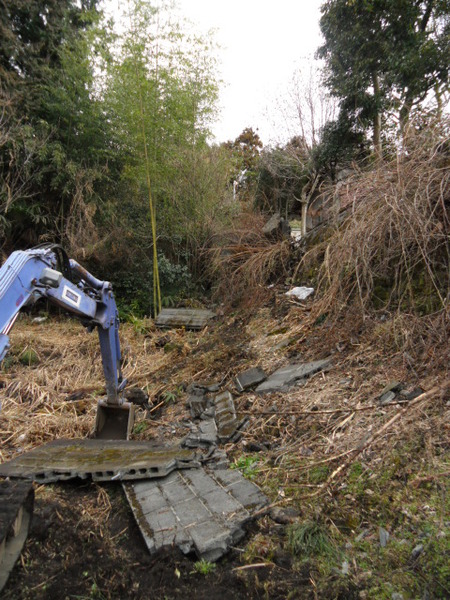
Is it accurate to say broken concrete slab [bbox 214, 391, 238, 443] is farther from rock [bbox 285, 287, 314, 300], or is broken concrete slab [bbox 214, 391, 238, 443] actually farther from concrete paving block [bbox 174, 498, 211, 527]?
rock [bbox 285, 287, 314, 300]

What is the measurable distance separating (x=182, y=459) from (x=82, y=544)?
81 cm

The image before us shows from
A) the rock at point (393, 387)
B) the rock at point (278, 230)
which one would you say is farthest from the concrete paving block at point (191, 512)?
the rock at point (278, 230)

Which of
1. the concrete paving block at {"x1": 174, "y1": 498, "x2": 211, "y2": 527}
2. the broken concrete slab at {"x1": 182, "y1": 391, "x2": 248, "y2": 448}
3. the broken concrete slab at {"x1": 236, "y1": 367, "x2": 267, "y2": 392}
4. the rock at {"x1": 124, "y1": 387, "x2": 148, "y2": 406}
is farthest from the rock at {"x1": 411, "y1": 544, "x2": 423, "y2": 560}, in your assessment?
the rock at {"x1": 124, "y1": 387, "x2": 148, "y2": 406}

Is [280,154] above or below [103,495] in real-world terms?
above

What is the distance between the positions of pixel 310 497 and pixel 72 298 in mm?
2059

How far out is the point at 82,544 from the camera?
2072 mm

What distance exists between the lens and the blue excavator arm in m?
2.12

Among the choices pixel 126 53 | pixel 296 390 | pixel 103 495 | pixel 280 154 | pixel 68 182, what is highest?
pixel 126 53

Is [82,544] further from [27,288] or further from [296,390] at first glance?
[296,390]

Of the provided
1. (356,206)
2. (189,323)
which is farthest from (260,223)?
(356,206)

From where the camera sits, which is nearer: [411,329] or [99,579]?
[99,579]

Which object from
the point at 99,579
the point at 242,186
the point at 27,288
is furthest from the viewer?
the point at 242,186

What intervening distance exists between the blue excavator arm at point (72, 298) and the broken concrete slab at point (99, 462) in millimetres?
679

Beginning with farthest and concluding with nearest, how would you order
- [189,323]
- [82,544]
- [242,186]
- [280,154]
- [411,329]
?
[242,186] → [280,154] → [189,323] → [411,329] → [82,544]
